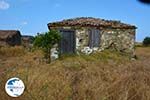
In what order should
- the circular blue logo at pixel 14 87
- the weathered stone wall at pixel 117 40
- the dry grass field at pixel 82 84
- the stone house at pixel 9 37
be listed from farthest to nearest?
1. the stone house at pixel 9 37
2. the weathered stone wall at pixel 117 40
3. the dry grass field at pixel 82 84
4. the circular blue logo at pixel 14 87

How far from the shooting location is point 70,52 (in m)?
22.5

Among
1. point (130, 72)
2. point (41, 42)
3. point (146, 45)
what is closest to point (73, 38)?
point (41, 42)

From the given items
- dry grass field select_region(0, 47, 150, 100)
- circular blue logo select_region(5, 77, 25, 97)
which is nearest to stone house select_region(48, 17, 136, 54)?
dry grass field select_region(0, 47, 150, 100)

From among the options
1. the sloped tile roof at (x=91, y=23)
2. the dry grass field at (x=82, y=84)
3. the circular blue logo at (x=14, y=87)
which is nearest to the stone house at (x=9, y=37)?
the sloped tile roof at (x=91, y=23)

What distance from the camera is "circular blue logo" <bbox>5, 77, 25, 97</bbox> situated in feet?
21.6

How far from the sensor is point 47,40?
21391 mm

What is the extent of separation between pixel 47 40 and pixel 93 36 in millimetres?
3381

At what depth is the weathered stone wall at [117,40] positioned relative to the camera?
74.8 ft

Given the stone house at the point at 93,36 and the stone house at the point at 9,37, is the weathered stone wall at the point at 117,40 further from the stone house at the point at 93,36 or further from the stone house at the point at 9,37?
the stone house at the point at 9,37

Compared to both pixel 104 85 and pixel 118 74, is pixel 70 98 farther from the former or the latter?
pixel 118 74

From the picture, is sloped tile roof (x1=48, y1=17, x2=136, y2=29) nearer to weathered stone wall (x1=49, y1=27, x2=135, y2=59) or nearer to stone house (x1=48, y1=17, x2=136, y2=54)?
stone house (x1=48, y1=17, x2=136, y2=54)

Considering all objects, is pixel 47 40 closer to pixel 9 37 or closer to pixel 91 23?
pixel 91 23

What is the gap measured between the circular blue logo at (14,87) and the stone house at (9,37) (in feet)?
123

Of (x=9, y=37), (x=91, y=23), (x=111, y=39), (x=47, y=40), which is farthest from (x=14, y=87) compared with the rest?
(x=9, y=37)
